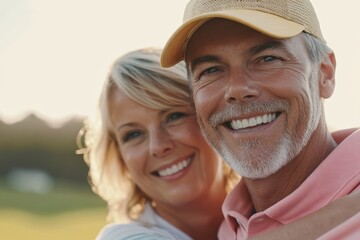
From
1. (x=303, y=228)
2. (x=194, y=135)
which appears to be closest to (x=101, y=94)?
(x=194, y=135)

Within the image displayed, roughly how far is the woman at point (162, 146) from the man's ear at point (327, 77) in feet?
3.40

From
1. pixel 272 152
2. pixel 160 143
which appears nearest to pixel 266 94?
pixel 272 152

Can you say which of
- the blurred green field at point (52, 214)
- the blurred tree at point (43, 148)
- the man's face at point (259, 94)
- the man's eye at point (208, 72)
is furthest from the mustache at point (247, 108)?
the blurred tree at point (43, 148)

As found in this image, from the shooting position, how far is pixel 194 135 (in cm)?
452

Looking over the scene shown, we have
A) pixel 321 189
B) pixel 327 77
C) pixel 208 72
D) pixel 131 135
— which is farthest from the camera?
pixel 131 135

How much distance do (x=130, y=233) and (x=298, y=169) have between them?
1095 mm

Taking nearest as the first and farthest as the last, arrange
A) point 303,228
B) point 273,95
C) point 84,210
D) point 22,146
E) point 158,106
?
point 303,228 → point 273,95 → point 158,106 → point 84,210 → point 22,146

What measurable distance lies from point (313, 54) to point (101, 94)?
162 cm

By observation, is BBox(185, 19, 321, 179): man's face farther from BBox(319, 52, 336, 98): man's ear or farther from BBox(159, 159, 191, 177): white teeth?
BBox(159, 159, 191, 177): white teeth

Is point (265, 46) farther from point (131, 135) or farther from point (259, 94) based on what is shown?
point (131, 135)

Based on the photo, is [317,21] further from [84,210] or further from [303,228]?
[84,210]

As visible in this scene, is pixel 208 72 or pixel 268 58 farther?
pixel 208 72

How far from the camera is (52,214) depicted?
1180 inches

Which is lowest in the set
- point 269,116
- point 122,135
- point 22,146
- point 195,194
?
point 22,146
